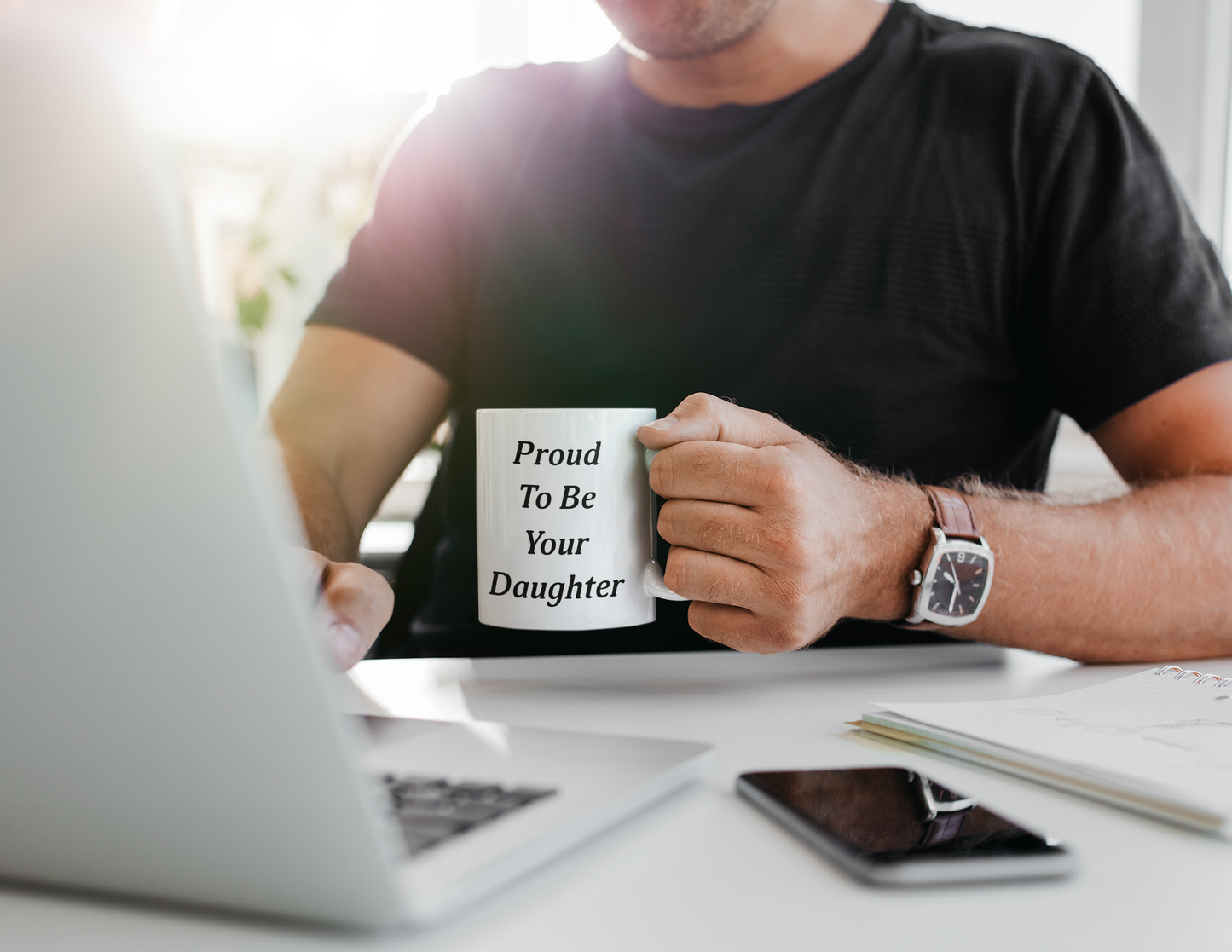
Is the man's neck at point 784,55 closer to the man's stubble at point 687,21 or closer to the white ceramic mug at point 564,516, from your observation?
the man's stubble at point 687,21

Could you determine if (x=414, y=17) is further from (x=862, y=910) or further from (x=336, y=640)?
(x=862, y=910)

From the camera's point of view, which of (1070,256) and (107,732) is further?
(1070,256)

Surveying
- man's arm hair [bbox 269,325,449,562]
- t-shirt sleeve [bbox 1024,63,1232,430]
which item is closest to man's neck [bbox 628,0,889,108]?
t-shirt sleeve [bbox 1024,63,1232,430]

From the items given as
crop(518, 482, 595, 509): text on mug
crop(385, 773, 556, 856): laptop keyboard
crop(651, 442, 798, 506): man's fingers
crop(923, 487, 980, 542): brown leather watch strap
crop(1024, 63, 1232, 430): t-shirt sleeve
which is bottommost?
crop(923, 487, 980, 542): brown leather watch strap

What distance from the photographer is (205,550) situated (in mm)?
230

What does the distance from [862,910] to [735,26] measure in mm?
996

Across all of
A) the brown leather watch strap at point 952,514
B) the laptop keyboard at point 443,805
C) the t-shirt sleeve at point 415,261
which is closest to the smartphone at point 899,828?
the laptop keyboard at point 443,805

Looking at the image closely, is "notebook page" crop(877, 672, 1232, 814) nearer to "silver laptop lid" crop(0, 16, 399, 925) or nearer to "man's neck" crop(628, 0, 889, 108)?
"silver laptop lid" crop(0, 16, 399, 925)

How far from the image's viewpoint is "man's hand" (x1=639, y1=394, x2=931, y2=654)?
0.62m

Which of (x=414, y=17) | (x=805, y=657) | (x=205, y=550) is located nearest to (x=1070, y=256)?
(x=805, y=657)

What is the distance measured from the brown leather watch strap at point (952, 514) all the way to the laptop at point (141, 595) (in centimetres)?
51

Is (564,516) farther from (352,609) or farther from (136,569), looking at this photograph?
(136,569)

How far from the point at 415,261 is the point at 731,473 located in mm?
709

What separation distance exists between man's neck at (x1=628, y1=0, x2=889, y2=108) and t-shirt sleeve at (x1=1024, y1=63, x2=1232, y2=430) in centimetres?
27
